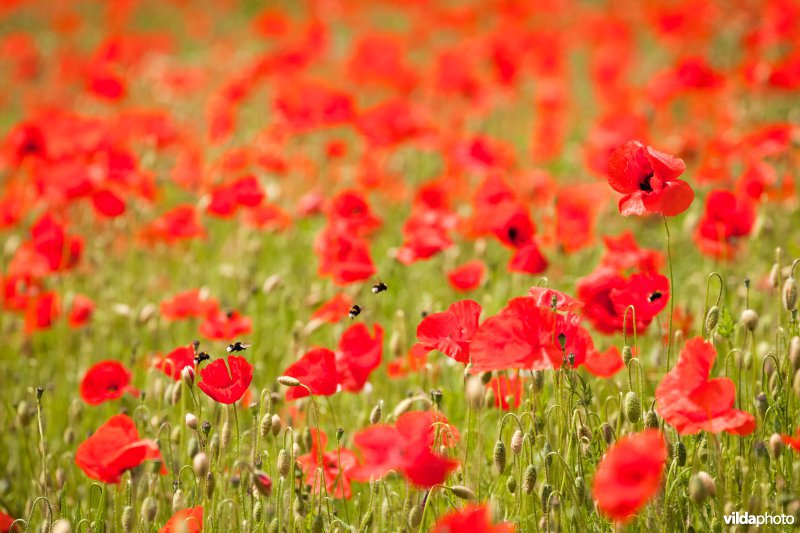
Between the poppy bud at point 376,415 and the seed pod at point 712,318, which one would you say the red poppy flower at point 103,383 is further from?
the seed pod at point 712,318

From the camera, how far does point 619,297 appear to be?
2252 millimetres

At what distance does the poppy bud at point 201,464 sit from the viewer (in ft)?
6.64

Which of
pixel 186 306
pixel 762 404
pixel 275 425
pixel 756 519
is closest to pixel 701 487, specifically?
pixel 756 519

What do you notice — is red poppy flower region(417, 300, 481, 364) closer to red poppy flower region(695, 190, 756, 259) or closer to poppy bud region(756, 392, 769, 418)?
poppy bud region(756, 392, 769, 418)

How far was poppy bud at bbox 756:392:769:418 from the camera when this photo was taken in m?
2.07

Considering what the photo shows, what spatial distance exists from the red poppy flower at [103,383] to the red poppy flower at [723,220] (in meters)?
1.90

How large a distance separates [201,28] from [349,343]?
8.92 metres

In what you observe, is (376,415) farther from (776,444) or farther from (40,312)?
(40,312)

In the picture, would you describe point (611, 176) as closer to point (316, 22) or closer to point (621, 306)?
point (621, 306)

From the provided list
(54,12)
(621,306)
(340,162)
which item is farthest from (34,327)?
(54,12)

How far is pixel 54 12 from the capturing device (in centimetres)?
1287

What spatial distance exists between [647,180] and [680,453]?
2.15ft

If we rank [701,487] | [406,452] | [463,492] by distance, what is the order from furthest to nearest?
[463,492] < [701,487] < [406,452]

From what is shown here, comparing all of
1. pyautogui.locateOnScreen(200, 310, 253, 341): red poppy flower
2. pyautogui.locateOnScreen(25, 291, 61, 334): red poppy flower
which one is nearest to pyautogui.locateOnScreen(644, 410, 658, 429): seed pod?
pyautogui.locateOnScreen(200, 310, 253, 341): red poppy flower
